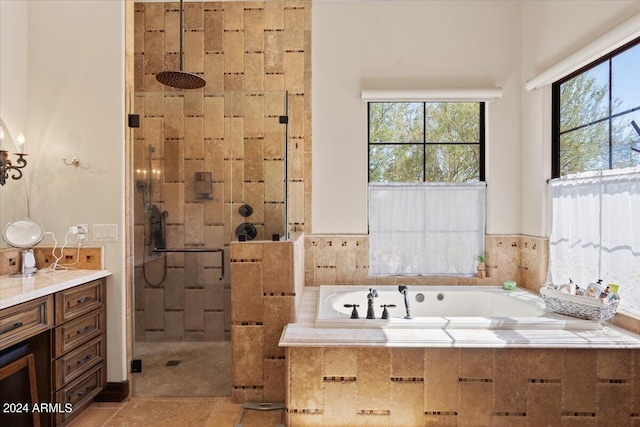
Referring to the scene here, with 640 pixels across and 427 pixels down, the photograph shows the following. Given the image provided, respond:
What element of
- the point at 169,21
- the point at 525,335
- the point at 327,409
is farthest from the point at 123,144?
the point at 525,335

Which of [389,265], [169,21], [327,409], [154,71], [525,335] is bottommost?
[327,409]

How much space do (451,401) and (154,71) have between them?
3.44 m

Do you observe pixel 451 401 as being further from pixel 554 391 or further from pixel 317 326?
pixel 317 326

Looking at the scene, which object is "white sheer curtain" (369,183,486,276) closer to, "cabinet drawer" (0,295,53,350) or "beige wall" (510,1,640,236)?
"beige wall" (510,1,640,236)

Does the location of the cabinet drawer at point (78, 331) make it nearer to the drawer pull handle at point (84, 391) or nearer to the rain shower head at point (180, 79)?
the drawer pull handle at point (84, 391)

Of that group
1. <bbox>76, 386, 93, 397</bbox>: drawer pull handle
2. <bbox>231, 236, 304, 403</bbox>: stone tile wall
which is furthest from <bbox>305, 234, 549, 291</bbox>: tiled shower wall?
<bbox>76, 386, 93, 397</bbox>: drawer pull handle

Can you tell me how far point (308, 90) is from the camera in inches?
125

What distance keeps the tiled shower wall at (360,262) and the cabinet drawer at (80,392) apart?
166 cm

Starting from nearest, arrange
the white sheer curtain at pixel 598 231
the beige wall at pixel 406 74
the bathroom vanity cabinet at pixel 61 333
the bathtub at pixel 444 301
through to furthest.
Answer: the bathroom vanity cabinet at pixel 61 333 → the white sheer curtain at pixel 598 231 → the bathtub at pixel 444 301 → the beige wall at pixel 406 74

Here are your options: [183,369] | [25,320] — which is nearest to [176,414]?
[183,369]

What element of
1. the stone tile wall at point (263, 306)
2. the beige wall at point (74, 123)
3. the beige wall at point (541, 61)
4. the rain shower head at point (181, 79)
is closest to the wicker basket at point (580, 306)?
the beige wall at point (541, 61)

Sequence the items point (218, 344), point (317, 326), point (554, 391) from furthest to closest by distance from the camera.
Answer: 1. point (218, 344)
2. point (317, 326)
3. point (554, 391)

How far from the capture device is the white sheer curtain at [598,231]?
2076mm

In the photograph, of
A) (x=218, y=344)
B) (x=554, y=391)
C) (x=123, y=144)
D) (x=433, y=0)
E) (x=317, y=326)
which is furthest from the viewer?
(x=433, y=0)
